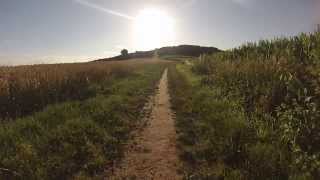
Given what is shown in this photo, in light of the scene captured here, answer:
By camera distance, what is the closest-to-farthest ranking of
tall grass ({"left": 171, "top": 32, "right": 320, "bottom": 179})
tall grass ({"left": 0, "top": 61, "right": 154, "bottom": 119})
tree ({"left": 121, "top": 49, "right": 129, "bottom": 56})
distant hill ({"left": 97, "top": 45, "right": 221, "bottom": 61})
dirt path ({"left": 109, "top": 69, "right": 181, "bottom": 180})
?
tall grass ({"left": 171, "top": 32, "right": 320, "bottom": 179}), dirt path ({"left": 109, "top": 69, "right": 181, "bottom": 180}), tall grass ({"left": 0, "top": 61, "right": 154, "bottom": 119}), tree ({"left": 121, "top": 49, "right": 129, "bottom": 56}), distant hill ({"left": 97, "top": 45, "right": 221, "bottom": 61})

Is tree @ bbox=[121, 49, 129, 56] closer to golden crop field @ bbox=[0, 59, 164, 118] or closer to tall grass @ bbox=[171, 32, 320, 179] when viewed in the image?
golden crop field @ bbox=[0, 59, 164, 118]

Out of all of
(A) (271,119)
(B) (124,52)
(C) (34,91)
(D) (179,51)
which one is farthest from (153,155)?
(D) (179,51)

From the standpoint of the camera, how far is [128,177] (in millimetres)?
6566

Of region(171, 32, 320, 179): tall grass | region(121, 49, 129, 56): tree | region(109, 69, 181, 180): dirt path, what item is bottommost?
region(109, 69, 181, 180): dirt path

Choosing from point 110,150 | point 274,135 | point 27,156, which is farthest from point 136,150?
point 274,135

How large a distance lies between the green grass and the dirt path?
367 mm

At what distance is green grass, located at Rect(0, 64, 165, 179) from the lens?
6.81m

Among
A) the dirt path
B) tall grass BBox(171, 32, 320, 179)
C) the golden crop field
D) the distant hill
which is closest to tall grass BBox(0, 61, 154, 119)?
the golden crop field

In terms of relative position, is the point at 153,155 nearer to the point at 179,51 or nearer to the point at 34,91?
the point at 34,91

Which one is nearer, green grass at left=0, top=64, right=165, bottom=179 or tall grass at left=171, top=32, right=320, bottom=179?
tall grass at left=171, top=32, right=320, bottom=179

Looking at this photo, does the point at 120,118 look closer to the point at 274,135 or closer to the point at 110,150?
the point at 110,150

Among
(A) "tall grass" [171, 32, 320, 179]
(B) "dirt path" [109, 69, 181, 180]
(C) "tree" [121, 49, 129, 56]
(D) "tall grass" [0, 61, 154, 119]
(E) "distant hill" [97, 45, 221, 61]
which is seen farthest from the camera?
(E) "distant hill" [97, 45, 221, 61]

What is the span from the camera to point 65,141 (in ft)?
27.8

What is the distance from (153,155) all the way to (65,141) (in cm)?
215
